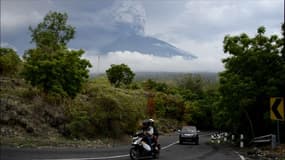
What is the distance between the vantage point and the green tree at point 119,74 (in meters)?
70.6

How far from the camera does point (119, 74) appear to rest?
71.8 meters

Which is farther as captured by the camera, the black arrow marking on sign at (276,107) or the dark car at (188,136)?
the dark car at (188,136)

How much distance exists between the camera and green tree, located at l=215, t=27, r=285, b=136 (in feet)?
108

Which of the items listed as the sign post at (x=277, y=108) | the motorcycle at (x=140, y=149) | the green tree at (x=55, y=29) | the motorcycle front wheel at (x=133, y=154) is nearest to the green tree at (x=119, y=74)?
the green tree at (x=55, y=29)

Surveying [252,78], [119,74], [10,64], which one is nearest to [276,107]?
[252,78]

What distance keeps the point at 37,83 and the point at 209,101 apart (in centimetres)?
6350

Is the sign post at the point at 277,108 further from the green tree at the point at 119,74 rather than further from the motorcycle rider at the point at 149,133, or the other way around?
the green tree at the point at 119,74

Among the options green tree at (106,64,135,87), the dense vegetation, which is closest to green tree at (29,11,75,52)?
the dense vegetation

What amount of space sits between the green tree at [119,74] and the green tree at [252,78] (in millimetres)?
35484

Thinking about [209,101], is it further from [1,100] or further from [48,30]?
[1,100]

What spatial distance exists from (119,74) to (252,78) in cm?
3970

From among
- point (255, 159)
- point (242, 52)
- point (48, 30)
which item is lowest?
point (255, 159)

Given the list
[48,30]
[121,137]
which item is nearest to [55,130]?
[121,137]

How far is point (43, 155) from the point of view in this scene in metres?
16.0
